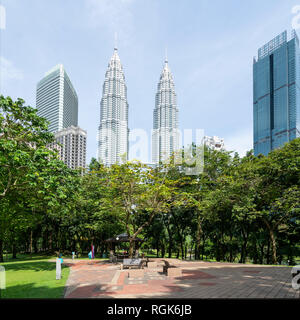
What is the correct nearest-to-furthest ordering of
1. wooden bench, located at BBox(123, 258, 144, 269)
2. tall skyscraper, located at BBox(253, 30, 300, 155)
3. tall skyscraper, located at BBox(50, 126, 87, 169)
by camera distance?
1. wooden bench, located at BBox(123, 258, 144, 269)
2. tall skyscraper, located at BBox(253, 30, 300, 155)
3. tall skyscraper, located at BBox(50, 126, 87, 169)

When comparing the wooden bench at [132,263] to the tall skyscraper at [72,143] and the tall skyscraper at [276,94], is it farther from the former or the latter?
the tall skyscraper at [72,143]

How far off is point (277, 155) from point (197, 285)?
1402cm

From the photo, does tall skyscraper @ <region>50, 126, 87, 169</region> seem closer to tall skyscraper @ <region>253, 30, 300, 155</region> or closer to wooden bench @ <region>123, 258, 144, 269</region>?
tall skyscraper @ <region>253, 30, 300, 155</region>

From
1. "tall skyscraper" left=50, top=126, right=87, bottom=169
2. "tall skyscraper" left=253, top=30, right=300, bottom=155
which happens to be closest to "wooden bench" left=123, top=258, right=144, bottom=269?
"tall skyscraper" left=253, top=30, right=300, bottom=155

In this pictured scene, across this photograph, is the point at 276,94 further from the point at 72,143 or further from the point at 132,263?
the point at 132,263

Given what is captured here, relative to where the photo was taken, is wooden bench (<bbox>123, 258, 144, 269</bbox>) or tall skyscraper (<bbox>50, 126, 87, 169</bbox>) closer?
wooden bench (<bbox>123, 258, 144, 269</bbox>)

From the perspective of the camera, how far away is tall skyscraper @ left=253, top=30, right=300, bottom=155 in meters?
155

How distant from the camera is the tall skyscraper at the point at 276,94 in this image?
15500cm

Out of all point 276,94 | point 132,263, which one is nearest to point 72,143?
point 276,94

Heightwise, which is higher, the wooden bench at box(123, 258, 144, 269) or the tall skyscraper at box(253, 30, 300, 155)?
the tall skyscraper at box(253, 30, 300, 155)

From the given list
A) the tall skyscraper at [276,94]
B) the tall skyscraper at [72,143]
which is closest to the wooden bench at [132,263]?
the tall skyscraper at [276,94]
